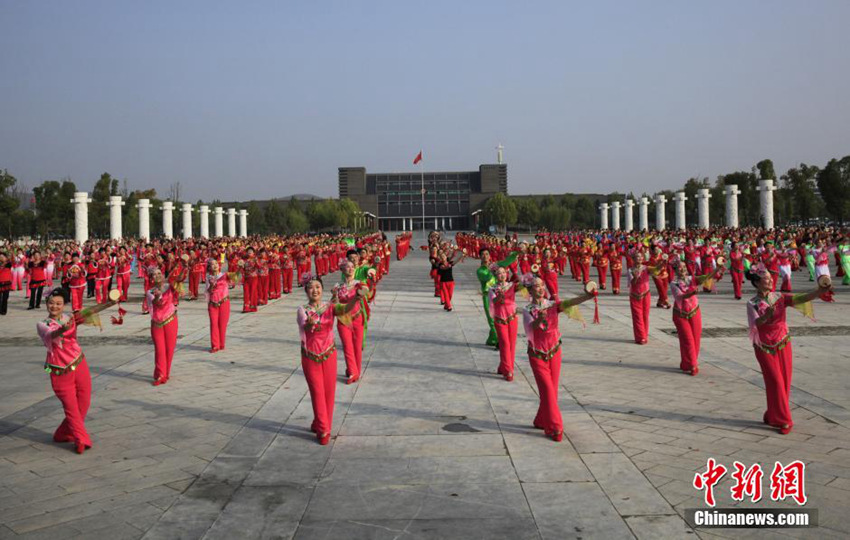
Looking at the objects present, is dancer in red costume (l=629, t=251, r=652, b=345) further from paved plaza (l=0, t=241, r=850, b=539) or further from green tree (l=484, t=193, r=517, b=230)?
green tree (l=484, t=193, r=517, b=230)

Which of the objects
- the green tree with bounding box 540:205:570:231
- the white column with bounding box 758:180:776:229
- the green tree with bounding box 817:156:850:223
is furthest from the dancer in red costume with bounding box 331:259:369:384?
the green tree with bounding box 540:205:570:231

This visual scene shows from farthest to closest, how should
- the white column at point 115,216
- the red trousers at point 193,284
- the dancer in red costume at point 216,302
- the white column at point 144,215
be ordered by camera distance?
the white column at point 144,215 → the white column at point 115,216 → the red trousers at point 193,284 → the dancer in red costume at point 216,302

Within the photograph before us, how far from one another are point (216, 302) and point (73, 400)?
5.02m

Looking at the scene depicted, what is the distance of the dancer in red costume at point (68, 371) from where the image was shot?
625 cm

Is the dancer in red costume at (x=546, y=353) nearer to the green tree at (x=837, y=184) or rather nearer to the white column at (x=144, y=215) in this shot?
the white column at (x=144, y=215)

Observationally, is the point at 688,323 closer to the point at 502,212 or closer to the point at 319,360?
the point at 319,360

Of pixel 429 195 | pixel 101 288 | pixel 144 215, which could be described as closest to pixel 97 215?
pixel 144 215

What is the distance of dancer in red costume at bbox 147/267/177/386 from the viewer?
904cm

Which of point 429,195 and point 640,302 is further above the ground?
point 429,195

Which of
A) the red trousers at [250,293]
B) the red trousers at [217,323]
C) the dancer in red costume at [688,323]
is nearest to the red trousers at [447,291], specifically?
the red trousers at [250,293]

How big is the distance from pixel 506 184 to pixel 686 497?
140 metres

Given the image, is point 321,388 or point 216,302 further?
point 216,302

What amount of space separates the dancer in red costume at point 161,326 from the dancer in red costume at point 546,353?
16.9ft

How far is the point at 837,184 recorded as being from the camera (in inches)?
2264
